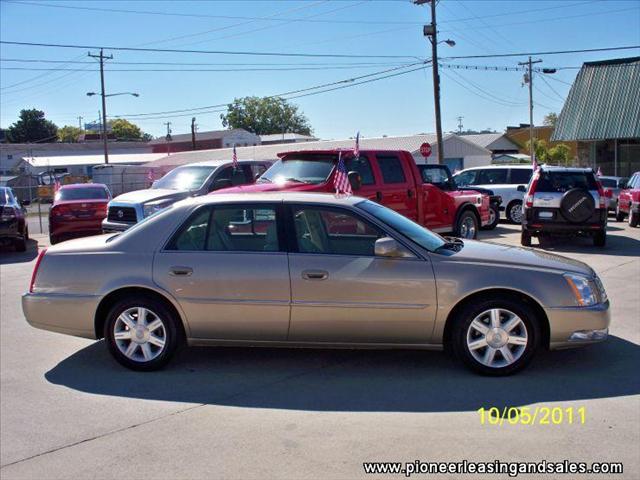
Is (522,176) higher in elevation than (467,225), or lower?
higher

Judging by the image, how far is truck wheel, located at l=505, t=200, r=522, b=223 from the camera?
21062 mm

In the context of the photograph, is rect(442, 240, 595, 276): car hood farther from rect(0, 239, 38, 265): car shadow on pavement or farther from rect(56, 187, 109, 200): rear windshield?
rect(56, 187, 109, 200): rear windshield

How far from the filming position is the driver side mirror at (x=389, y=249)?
5.72 meters

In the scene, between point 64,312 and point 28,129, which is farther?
point 28,129

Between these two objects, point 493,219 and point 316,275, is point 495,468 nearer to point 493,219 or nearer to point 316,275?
point 316,275

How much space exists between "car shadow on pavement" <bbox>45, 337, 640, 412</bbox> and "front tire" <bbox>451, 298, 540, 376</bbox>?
0.13 metres

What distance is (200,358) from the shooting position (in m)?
6.55

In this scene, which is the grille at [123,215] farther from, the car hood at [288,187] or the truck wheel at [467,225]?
the truck wheel at [467,225]

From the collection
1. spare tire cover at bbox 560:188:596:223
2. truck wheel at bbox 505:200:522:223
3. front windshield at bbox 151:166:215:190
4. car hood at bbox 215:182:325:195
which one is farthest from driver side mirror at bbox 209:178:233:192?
truck wheel at bbox 505:200:522:223

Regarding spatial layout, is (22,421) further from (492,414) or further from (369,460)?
(492,414)

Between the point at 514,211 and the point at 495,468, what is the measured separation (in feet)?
58.3

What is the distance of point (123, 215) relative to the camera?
549 inches

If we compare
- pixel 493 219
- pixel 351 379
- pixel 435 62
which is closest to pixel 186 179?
pixel 493 219

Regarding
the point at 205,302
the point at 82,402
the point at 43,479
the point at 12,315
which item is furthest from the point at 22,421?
the point at 12,315
